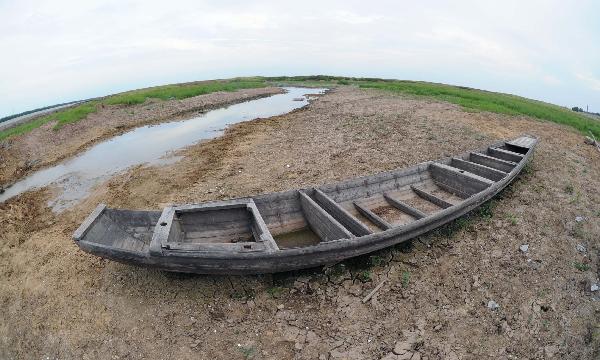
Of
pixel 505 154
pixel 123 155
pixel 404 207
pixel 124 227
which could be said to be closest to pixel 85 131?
pixel 123 155

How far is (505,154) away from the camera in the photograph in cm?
1200

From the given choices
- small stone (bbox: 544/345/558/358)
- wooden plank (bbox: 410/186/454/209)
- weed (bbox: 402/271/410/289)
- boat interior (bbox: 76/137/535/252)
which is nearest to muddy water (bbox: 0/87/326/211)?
boat interior (bbox: 76/137/535/252)

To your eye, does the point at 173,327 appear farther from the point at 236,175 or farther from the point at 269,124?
the point at 269,124

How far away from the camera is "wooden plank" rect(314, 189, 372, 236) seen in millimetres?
7082

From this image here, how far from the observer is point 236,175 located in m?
12.5

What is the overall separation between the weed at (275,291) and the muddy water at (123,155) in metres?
8.22

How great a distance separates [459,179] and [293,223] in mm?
4963

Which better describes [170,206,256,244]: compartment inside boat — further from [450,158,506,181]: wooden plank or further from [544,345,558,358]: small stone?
[450,158,506,181]: wooden plank

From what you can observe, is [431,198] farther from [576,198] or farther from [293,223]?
[576,198]

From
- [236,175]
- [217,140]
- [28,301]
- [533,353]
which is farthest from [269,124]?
[533,353]

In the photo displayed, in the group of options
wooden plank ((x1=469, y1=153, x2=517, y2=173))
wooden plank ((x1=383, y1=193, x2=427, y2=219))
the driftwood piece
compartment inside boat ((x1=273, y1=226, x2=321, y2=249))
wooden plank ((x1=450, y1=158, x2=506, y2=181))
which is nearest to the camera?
the driftwood piece

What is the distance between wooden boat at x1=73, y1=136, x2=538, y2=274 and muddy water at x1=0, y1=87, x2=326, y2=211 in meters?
6.13

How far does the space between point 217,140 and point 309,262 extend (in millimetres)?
12930

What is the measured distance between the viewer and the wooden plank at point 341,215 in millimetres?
7082
